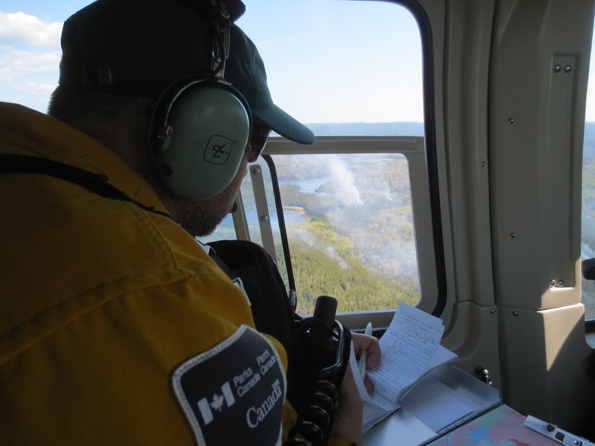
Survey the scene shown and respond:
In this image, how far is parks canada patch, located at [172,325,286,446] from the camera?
461mm

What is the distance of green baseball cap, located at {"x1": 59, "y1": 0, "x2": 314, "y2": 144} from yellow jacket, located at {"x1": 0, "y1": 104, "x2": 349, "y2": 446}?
34cm

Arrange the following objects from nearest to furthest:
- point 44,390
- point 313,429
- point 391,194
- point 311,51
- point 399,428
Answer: point 44,390, point 313,429, point 399,428, point 311,51, point 391,194

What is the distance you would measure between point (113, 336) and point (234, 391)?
16 centimetres

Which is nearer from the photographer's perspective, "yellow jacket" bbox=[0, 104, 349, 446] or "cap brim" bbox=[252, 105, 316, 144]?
"yellow jacket" bbox=[0, 104, 349, 446]

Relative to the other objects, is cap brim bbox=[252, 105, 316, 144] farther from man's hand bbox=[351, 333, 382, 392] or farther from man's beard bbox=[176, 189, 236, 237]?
man's hand bbox=[351, 333, 382, 392]

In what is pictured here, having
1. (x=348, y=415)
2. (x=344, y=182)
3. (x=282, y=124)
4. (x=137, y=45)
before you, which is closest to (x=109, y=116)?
(x=137, y=45)

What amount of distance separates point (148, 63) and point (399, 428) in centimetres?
134

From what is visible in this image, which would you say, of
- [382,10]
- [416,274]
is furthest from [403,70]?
[416,274]

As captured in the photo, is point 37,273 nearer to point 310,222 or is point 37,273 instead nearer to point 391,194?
point 310,222

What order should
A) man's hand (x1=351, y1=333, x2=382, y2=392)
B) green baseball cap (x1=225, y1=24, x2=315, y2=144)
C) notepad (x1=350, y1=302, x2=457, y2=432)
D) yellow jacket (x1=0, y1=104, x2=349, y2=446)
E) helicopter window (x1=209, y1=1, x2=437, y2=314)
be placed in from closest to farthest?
yellow jacket (x1=0, y1=104, x2=349, y2=446)
green baseball cap (x1=225, y1=24, x2=315, y2=144)
notepad (x1=350, y1=302, x2=457, y2=432)
man's hand (x1=351, y1=333, x2=382, y2=392)
helicopter window (x1=209, y1=1, x2=437, y2=314)

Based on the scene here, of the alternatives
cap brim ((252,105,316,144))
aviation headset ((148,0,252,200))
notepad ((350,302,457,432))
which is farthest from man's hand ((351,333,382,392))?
aviation headset ((148,0,252,200))

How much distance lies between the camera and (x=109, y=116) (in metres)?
0.85

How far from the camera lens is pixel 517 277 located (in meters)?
2.01

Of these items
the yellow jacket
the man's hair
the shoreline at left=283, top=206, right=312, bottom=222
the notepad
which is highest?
the man's hair
